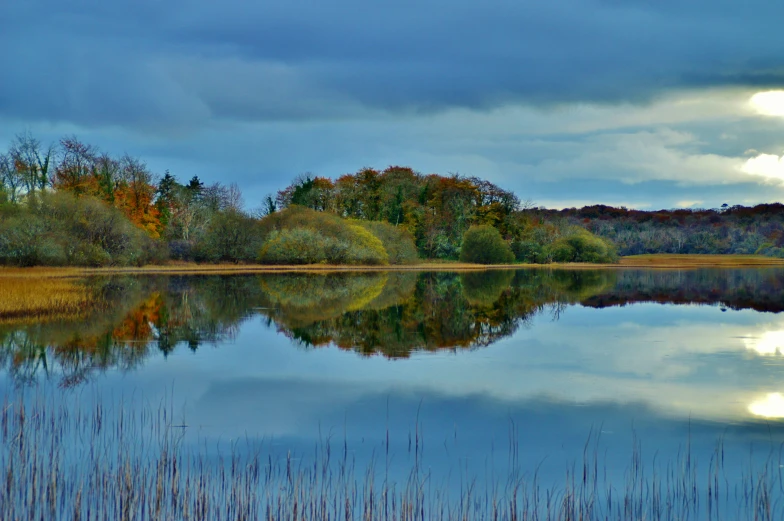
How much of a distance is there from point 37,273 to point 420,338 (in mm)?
30533

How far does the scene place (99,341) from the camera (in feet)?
62.5

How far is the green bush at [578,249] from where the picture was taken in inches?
3214

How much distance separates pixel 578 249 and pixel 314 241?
33.0 m

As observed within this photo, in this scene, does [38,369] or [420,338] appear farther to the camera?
[420,338]

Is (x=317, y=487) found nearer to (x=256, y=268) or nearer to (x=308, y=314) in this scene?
(x=308, y=314)

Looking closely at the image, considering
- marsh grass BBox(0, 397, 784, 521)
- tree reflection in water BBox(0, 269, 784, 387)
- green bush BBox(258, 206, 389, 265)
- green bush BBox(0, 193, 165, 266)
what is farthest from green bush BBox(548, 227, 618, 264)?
marsh grass BBox(0, 397, 784, 521)

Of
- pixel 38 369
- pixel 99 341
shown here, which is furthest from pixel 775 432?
pixel 99 341

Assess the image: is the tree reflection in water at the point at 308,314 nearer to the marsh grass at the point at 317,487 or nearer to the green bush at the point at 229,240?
the marsh grass at the point at 317,487

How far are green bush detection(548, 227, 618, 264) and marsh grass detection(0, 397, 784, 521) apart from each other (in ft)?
241

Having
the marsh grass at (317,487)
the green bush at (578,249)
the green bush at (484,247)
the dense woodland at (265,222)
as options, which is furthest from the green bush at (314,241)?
the marsh grass at (317,487)

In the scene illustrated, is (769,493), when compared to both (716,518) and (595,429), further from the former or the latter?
(595,429)

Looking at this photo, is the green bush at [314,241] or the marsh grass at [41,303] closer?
the marsh grass at [41,303]

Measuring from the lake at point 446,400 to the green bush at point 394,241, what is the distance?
146ft

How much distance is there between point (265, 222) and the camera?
219 feet
